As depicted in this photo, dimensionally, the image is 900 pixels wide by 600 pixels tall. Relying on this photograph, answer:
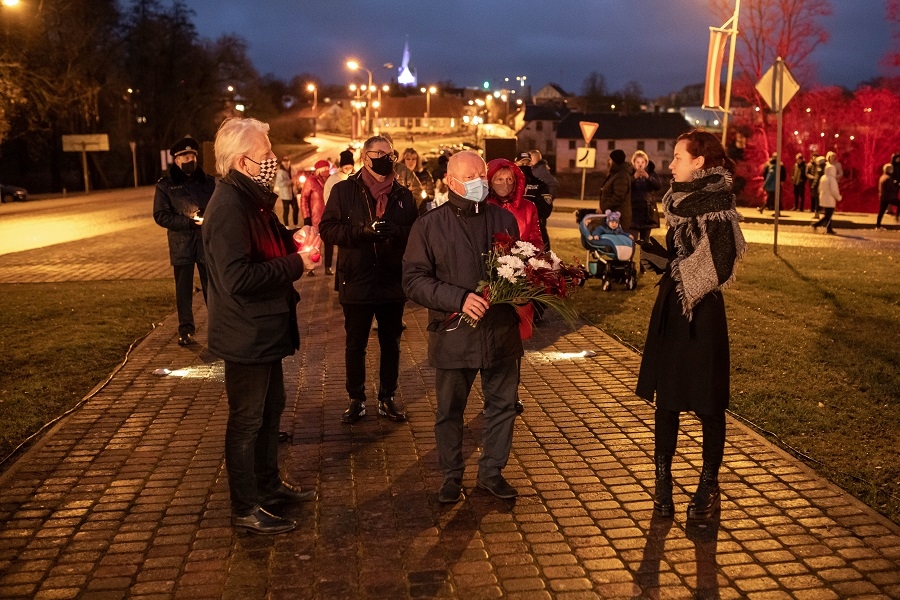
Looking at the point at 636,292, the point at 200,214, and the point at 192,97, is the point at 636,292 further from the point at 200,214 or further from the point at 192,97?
the point at 192,97

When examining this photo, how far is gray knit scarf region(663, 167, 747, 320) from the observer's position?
5016 mm

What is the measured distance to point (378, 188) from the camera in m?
7.11

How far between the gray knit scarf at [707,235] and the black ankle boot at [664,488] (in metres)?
0.90

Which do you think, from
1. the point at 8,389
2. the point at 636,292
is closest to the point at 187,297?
the point at 8,389

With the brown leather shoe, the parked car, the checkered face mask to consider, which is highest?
the checkered face mask

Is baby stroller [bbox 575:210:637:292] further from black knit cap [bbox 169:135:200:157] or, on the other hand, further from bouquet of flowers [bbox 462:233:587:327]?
bouquet of flowers [bbox 462:233:587:327]

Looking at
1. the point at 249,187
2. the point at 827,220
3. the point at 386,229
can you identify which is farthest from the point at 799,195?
the point at 249,187

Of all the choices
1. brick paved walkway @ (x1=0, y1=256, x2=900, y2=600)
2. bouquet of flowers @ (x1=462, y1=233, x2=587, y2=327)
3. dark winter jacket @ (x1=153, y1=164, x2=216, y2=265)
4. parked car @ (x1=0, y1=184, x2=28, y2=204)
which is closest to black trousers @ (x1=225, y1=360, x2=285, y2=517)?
brick paved walkway @ (x1=0, y1=256, x2=900, y2=600)

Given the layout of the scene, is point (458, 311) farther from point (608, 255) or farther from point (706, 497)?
point (608, 255)

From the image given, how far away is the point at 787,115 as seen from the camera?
47.5m

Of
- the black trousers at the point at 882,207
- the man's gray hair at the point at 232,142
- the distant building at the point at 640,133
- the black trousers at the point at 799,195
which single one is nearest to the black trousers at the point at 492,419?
the man's gray hair at the point at 232,142

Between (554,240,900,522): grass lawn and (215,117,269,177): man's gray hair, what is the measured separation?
13.9 feet

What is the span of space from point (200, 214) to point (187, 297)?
1038 millimetres

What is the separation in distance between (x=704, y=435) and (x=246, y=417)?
2.64 metres
